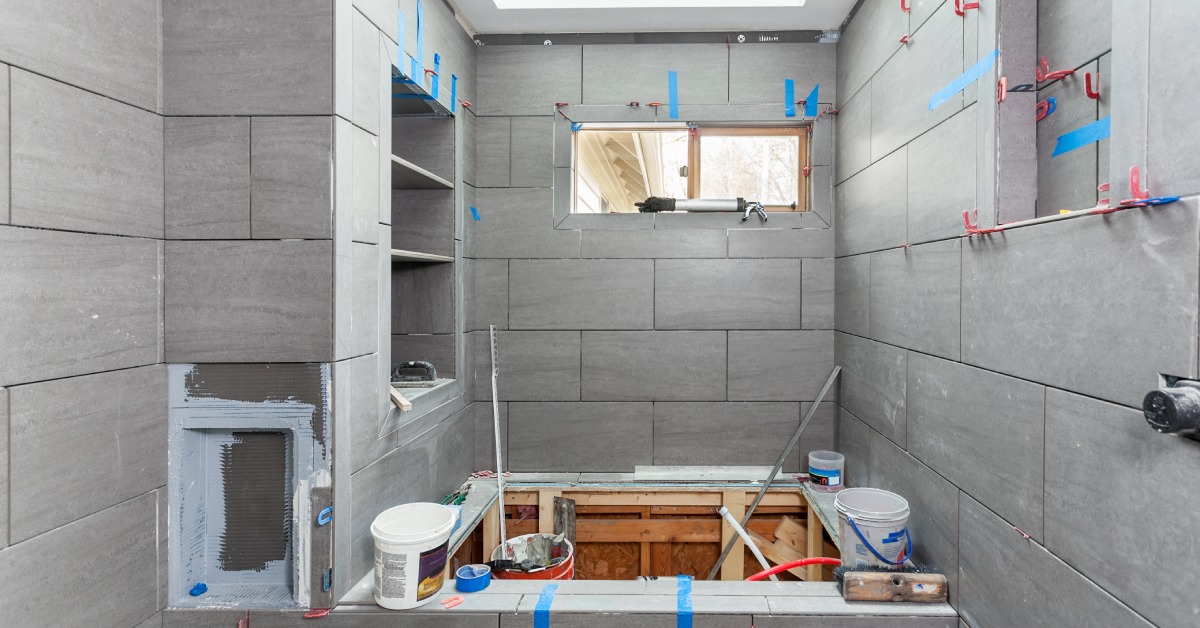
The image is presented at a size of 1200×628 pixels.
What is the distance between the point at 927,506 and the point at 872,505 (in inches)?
10.2

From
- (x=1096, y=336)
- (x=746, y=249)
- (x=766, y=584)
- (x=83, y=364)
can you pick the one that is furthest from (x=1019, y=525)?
(x=83, y=364)

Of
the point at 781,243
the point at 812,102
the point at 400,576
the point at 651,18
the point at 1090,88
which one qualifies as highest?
the point at 651,18

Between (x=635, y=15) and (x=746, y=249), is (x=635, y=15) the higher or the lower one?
the higher one

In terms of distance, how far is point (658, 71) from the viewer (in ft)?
10.7

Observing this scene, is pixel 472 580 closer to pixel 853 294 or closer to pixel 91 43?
pixel 91 43

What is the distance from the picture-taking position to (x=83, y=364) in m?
1.61

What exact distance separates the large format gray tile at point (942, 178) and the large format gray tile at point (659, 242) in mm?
1131

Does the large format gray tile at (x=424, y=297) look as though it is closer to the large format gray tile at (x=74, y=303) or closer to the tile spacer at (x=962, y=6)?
the large format gray tile at (x=74, y=303)

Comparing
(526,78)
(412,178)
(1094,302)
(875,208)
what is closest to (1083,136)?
(1094,302)

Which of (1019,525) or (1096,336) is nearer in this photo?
(1096,336)

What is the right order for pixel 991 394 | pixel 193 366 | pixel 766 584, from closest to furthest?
pixel 991 394
pixel 193 366
pixel 766 584

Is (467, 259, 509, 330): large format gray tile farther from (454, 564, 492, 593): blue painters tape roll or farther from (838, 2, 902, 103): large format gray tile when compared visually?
(838, 2, 902, 103): large format gray tile

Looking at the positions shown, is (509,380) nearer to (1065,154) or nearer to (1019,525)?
(1019,525)

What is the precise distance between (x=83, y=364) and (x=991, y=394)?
268 centimetres
